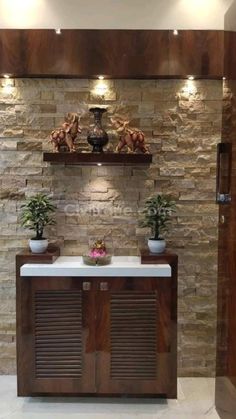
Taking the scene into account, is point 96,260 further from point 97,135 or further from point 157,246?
point 97,135

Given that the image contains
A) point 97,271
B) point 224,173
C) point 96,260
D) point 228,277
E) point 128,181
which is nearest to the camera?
point 228,277

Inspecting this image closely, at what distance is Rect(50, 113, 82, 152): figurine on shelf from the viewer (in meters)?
3.04

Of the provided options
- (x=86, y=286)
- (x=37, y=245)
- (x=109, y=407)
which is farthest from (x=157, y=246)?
(x=109, y=407)

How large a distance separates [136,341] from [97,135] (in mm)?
1551

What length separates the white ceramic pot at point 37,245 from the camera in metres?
3.04

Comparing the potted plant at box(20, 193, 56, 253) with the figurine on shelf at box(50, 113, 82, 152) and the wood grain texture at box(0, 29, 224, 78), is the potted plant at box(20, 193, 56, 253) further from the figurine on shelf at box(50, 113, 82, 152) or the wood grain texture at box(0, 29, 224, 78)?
the wood grain texture at box(0, 29, 224, 78)

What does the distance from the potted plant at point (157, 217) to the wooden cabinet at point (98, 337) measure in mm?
283

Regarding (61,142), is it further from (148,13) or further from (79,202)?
(148,13)

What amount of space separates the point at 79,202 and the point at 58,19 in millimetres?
1450

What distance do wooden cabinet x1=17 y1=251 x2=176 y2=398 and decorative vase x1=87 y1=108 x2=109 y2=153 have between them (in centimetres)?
101

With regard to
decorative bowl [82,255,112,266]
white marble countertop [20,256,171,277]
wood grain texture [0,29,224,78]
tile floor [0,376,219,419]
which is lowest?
tile floor [0,376,219,419]

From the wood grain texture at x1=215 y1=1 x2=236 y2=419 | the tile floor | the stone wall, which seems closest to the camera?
the wood grain texture at x1=215 y1=1 x2=236 y2=419

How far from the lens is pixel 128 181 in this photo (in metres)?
3.31

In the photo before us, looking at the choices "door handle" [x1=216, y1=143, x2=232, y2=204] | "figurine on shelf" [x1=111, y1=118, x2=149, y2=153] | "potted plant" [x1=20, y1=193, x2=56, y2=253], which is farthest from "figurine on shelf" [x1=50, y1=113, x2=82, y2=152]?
"door handle" [x1=216, y1=143, x2=232, y2=204]
